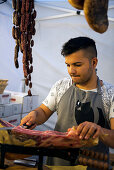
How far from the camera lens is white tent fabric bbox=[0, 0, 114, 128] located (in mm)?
4406

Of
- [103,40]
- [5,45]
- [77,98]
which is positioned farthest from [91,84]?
[5,45]

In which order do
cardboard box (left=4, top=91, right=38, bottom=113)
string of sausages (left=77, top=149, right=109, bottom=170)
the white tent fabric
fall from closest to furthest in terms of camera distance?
1. string of sausages (left=77, top=149, right=109, bottom=170)
2. cardboard box (left=4, top=91, right=38, bottom=113)
3. the white tent fabric

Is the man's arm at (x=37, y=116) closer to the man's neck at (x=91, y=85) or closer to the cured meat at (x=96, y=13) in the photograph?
the man's neck at (x=91, y=85)

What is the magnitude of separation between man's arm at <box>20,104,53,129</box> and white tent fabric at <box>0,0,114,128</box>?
2539mm

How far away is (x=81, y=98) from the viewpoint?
208 centimetres

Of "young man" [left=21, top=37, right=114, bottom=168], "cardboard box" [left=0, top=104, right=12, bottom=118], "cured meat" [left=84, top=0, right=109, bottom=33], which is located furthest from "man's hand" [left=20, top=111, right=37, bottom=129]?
"cardboard box" [left=0, top=104, right=12, bottom=118]

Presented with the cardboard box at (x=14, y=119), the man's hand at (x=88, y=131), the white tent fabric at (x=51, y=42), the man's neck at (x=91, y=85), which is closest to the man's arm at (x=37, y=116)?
the man's neck at (x=91, y=85)

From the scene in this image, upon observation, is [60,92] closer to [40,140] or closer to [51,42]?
[40,140]

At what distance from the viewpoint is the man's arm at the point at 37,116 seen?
1.91 metres

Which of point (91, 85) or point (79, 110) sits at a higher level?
point (91, 85)

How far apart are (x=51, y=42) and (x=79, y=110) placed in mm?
3178

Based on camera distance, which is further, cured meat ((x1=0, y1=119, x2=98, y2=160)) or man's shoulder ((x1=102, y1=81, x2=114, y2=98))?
man's shoulder ((x1=102, y1=81, x2=114, y2=98))

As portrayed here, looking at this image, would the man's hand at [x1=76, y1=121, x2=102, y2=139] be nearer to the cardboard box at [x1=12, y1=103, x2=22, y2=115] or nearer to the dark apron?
the dark apron

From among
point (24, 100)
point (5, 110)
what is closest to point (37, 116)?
point (5, 110)
